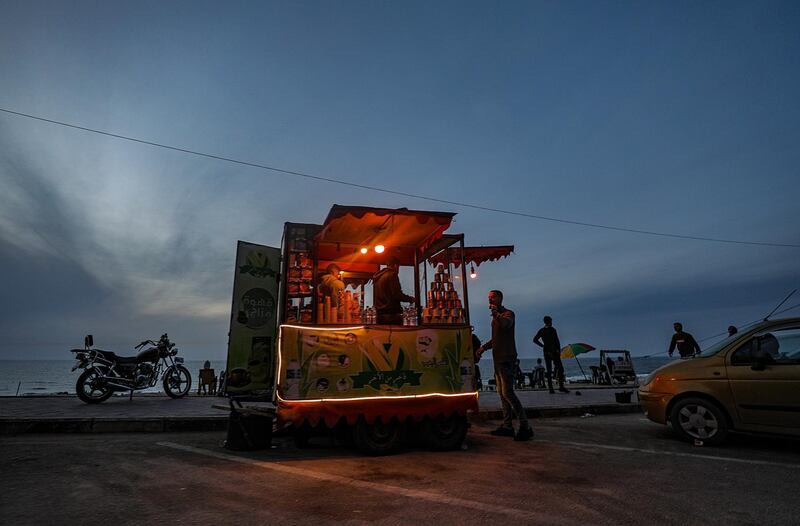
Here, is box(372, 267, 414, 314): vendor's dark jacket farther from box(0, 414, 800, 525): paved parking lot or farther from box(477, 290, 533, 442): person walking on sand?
box(0, 414, 800, 525): paved parking lot

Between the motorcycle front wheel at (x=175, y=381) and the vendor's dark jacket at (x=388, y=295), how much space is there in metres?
6.59

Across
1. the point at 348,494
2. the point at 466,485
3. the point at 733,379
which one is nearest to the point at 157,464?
the point at 348,494

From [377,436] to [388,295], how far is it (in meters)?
1.98

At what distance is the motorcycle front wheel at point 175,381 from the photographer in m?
9.98

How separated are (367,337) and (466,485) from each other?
220 cm

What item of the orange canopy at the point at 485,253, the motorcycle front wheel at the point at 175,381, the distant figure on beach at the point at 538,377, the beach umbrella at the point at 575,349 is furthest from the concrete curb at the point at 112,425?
the beach umbrella at the point at 575,349

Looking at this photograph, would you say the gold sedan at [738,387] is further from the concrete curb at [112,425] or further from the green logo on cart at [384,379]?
the concrete curb at [112,425]

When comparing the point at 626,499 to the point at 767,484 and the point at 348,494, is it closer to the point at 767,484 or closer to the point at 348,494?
the point at 767,484

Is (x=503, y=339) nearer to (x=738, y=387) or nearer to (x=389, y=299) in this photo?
(x=389, y=299)

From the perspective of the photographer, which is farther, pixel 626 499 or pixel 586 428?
pixel 586 428

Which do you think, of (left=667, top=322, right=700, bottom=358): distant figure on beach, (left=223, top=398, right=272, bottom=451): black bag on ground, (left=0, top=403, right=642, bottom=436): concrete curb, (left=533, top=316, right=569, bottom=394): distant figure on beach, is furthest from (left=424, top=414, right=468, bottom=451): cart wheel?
(left=667, top=322, right=700, bottom=358): distant figure on beach

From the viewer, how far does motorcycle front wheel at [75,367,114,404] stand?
8484 millimetres

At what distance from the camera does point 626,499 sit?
3.30m

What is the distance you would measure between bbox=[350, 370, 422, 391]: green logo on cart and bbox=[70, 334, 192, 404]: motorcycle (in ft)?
21.2
